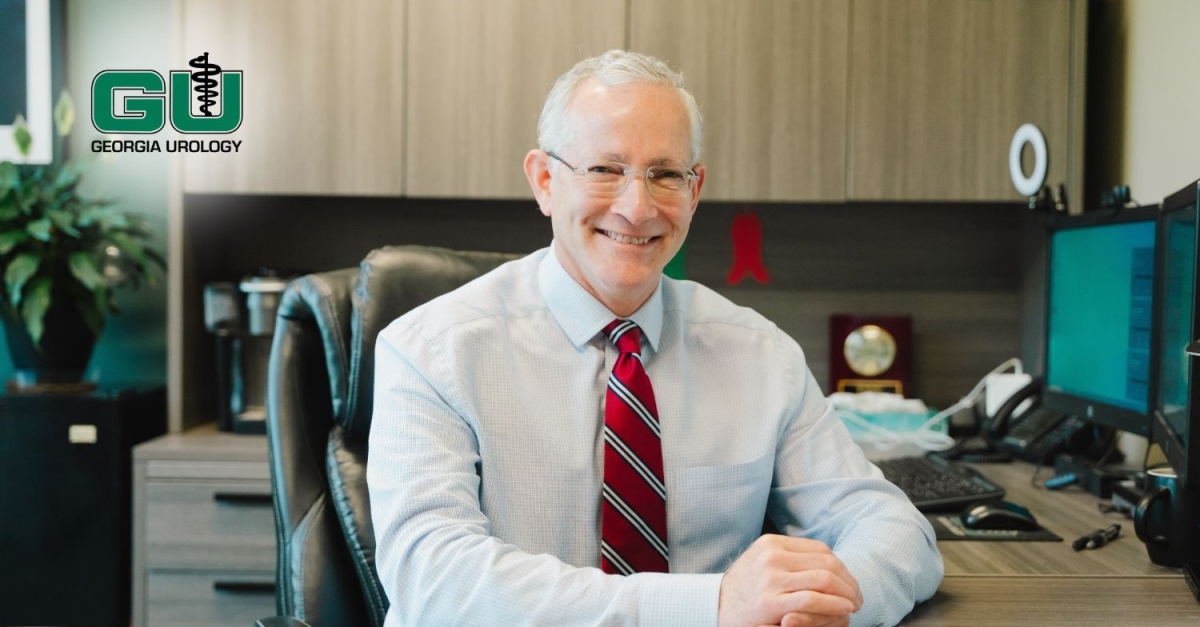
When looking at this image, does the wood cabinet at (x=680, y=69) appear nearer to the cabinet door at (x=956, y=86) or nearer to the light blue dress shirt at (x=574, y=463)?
the cabinet door at (x=956, y=86)

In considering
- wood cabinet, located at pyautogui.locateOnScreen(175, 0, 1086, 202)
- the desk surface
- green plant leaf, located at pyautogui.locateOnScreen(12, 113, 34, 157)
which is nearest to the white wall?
wood cabinet, located at pyautogui.locateOnScreen(175, 0, 1086, 202)

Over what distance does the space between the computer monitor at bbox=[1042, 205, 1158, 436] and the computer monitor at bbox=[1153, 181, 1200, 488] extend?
8cm

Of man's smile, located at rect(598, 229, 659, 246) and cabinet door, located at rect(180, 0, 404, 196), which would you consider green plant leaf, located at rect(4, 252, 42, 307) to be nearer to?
cabinet door, located at rect(180, 0, 404, 196)

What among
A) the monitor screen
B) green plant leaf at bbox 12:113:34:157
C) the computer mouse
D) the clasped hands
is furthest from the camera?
green plant leaf at bbox 12:113:34:157

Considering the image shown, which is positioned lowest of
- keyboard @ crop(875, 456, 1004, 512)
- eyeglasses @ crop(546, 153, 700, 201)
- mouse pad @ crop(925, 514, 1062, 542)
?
mouse pad @ crop(925, 514, 1062, 542)

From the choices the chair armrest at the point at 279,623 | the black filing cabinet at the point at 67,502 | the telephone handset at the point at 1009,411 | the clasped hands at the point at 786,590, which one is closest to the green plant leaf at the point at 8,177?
the black filing cabinet at the point at 67,502

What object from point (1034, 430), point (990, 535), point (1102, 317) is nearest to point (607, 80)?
point (990, 535)

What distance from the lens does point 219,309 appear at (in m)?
2.66

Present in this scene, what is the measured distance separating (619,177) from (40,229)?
1801 mm

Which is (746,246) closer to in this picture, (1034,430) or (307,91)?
(1034,430)

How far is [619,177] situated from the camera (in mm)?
1313

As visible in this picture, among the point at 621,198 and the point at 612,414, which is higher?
the point at 621,198

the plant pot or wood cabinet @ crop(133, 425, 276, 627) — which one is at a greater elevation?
the plant pot

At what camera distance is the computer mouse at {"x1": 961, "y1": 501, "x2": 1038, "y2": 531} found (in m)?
1.56
